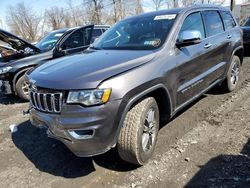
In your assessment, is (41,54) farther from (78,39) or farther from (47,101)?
(47,101)

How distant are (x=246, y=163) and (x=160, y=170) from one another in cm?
101

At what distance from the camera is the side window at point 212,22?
16.5 feet

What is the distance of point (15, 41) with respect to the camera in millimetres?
7020

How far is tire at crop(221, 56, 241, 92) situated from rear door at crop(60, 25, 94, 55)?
12.0ft

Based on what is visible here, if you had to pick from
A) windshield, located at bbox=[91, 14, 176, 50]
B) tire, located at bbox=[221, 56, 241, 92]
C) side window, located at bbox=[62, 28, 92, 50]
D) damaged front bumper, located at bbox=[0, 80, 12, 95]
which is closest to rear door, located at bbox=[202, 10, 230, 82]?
tire, located at bbox=[221, 56, 241, 92]

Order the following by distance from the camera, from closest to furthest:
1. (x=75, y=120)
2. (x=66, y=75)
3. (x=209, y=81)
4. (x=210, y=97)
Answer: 1. (x=75, y=120)
2. (x=66, y=75)
3. (x=209, y=81)
4. (x=210, y=97)

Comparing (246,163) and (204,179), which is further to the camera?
(246,163)

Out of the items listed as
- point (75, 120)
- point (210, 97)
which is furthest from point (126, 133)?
point (210, 97)

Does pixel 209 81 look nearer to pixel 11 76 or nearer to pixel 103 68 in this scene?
pixel 103 68

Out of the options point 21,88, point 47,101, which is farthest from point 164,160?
point 21,88

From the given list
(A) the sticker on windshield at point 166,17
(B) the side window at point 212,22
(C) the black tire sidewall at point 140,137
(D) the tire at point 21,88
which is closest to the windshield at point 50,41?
(D) the tire at point 21,88

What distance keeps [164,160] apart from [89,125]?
1242 millimetres

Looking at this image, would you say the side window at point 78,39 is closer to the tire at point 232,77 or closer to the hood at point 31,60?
the hood at point 31,60

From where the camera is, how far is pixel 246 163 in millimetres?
3457
